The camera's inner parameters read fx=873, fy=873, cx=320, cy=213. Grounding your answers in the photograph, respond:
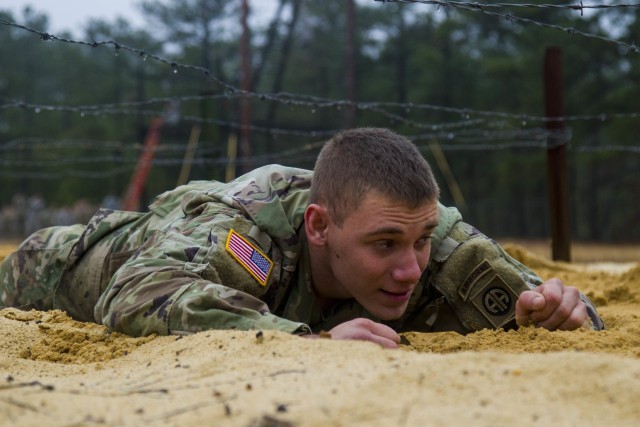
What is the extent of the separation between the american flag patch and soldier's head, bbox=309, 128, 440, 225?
0.25 m

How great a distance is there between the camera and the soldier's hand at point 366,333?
220 cm

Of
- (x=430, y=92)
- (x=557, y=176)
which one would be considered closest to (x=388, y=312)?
(x=557, y=176)

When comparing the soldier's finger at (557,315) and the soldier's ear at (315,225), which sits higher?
the soldier's ear at (315,225)

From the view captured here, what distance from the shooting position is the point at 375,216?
2523mm

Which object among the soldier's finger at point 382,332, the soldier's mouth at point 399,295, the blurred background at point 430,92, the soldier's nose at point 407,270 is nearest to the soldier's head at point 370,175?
the soldier's nose at point 407,270

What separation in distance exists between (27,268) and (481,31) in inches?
799

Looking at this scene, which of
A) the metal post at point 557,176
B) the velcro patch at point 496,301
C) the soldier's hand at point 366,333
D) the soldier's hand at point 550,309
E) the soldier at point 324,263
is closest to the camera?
the soldier's hand at point 366,333

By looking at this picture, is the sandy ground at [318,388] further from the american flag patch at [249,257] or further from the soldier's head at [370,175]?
the soldier's head at [370,175]

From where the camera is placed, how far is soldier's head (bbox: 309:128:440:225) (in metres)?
2.55

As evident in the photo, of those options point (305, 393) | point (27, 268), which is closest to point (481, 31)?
point (27, 268)

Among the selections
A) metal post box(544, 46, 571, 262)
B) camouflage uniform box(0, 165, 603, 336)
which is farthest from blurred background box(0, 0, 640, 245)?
camouflage uniform box(0, 165, 603, 336)

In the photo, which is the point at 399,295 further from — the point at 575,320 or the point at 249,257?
the point at 575,320

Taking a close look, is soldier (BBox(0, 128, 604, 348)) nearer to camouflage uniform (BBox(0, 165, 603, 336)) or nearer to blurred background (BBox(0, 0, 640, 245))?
camouflage uniform (BBox(0, 165, 603, 336))

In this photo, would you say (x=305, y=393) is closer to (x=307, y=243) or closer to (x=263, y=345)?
(x=263, y=345)
